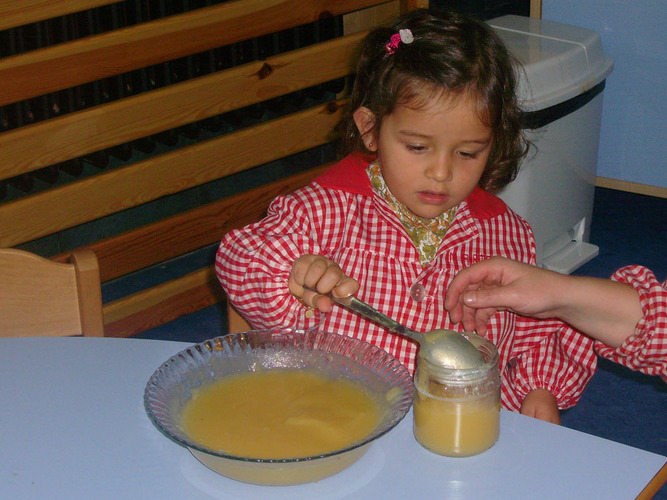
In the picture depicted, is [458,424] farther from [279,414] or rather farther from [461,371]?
[279,414]

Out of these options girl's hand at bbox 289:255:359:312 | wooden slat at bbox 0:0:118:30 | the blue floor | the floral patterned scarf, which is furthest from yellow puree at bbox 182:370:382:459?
wooden slat at bbox 0:0:118:30

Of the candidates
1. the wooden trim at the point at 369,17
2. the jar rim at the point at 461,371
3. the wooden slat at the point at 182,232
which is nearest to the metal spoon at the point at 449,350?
the jar rim at the point at 461,371

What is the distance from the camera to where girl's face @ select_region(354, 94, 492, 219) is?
1.21m

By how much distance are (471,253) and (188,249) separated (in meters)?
1.39

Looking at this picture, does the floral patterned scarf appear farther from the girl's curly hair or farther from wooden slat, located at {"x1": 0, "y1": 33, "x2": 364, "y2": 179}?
wooden slat, located at {"x1": 0, "y1": 33, "x2": 364, "y2": 179}

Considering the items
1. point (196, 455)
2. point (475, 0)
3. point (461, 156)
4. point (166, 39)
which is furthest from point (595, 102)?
point (196, 455)

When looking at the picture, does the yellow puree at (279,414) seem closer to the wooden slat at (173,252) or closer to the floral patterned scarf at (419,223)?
the floral patterned scarf at (419,223)

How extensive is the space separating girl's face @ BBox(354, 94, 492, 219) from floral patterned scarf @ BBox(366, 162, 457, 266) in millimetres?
110

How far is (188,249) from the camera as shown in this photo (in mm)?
2615

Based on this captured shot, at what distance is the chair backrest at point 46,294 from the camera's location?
1167 mm

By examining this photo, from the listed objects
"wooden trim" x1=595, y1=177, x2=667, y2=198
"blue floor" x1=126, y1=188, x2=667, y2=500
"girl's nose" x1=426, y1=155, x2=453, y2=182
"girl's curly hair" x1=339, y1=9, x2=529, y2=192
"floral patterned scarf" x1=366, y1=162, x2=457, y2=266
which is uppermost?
"girl's curly hair" x1=339, y1=9, x2=529, y2=192

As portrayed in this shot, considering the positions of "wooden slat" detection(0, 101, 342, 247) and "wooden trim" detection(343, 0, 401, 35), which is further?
"wooden trim" detection(343, 0, 401, 35)

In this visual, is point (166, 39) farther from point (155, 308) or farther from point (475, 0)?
point (475, 0)

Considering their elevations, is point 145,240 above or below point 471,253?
below
